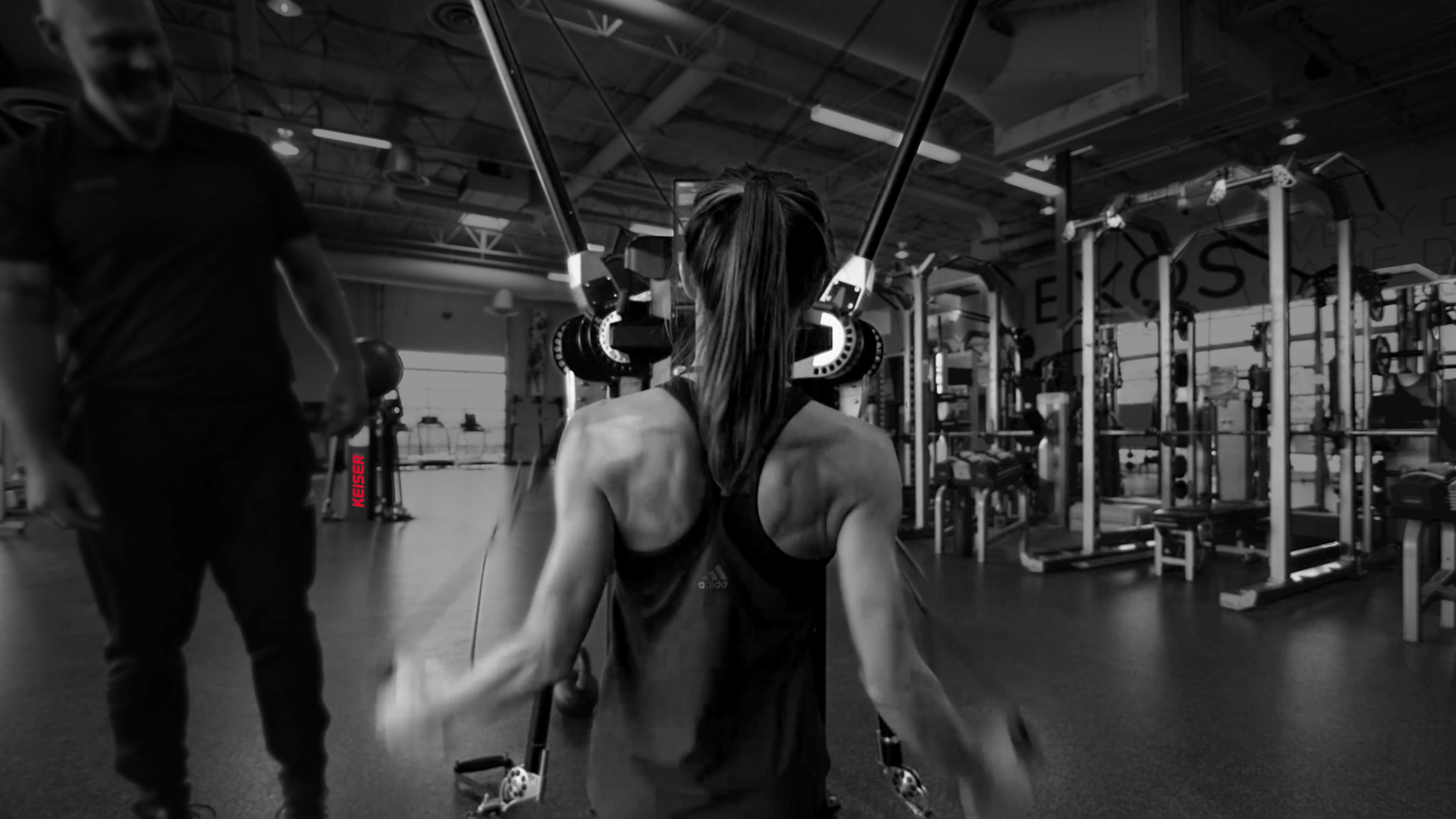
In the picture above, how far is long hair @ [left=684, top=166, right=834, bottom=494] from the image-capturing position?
0.75 m

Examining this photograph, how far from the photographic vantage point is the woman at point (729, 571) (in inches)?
30.3

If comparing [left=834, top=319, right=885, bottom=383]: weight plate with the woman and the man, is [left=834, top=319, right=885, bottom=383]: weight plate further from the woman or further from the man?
the man

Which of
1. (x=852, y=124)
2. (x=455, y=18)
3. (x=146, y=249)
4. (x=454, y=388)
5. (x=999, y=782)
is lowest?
(x=999, y=782)

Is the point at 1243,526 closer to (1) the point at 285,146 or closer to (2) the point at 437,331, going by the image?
(2) the point at 437,331

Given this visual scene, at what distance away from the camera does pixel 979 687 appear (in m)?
2.43

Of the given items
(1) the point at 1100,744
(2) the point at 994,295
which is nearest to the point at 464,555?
(1) the point at 1100,744

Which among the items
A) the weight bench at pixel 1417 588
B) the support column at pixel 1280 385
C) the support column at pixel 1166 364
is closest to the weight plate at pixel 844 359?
the weight bench at pixel 1417 588

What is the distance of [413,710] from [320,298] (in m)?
0.44

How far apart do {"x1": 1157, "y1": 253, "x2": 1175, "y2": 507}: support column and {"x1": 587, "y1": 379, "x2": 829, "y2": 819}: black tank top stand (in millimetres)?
4616

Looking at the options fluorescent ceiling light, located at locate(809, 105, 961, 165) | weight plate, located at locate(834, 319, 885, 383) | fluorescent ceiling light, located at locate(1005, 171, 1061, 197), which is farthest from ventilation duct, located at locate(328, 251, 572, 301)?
fluorescent ceiling light, located at locate(1005, 171, 1061, 197)

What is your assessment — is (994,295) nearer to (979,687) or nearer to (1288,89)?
(979,687)

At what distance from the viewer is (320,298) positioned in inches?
31.7

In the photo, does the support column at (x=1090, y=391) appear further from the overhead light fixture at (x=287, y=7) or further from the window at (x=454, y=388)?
the overhead light fixture at (x=287, y=7)

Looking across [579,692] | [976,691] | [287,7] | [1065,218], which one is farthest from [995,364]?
[287,7]
